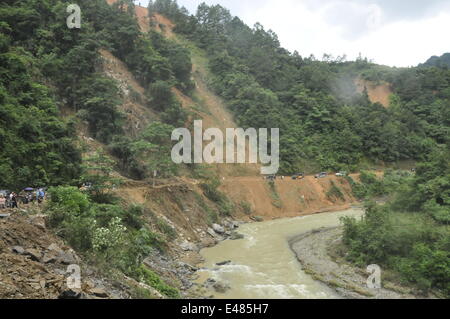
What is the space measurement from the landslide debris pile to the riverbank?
41.3 ft

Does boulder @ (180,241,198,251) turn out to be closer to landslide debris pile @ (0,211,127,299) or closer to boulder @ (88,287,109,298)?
landslide debris pile @ (0,211,127,299)

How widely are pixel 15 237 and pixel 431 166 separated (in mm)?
27171

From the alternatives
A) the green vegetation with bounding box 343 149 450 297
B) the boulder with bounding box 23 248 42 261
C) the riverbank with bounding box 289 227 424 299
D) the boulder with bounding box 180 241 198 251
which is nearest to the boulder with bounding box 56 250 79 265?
the boulder with bounding box 23 248 42 261

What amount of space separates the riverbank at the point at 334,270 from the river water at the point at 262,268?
1.94 ft

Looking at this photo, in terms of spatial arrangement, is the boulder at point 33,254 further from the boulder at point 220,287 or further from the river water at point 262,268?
the boulder at point 220,287

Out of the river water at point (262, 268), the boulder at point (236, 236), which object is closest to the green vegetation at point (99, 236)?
the river water at point (262, 268)

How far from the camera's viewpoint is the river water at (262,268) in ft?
57.8

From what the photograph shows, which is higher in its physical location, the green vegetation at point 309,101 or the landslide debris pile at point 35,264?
the green vegetation at point 309,101

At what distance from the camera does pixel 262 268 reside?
21.6 meters

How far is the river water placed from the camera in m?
17.6

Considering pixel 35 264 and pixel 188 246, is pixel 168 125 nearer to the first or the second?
pixel 188 246

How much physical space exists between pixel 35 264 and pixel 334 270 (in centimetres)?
1737

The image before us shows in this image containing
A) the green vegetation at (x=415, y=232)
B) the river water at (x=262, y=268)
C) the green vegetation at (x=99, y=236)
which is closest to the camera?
the green vegetation at (x=99, y=236)

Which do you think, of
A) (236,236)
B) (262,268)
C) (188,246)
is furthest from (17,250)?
(236,236)
